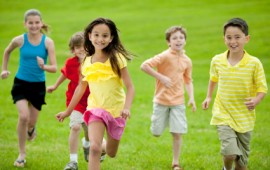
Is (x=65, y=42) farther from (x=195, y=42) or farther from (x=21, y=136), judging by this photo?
A: (x=21, y=136)

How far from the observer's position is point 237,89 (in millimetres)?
6324

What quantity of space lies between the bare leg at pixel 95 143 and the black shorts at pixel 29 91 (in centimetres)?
219

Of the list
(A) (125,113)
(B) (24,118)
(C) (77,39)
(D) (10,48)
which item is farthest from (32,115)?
(A) (125,113)

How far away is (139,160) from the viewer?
26.9 ft

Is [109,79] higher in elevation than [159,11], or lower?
lower

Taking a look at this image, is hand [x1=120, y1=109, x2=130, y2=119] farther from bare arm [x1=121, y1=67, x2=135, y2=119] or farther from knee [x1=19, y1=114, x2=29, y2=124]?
knee [x1=19, y1=114, x2=29, y2=124]

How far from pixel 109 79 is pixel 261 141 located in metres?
4.42

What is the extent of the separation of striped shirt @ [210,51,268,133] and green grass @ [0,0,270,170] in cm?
160

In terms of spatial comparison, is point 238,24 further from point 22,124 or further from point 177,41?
point 22,124

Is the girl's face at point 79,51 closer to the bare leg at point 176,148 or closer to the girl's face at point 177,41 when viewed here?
the girl's face at point 177,41

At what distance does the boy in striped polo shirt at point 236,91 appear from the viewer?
20.5 feet

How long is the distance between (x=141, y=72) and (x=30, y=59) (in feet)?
44.9

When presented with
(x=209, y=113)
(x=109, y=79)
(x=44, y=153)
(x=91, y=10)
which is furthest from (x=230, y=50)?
(x=91, y=10)

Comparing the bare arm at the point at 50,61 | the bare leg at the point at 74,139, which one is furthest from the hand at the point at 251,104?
the bare arm at the point at 50,61
